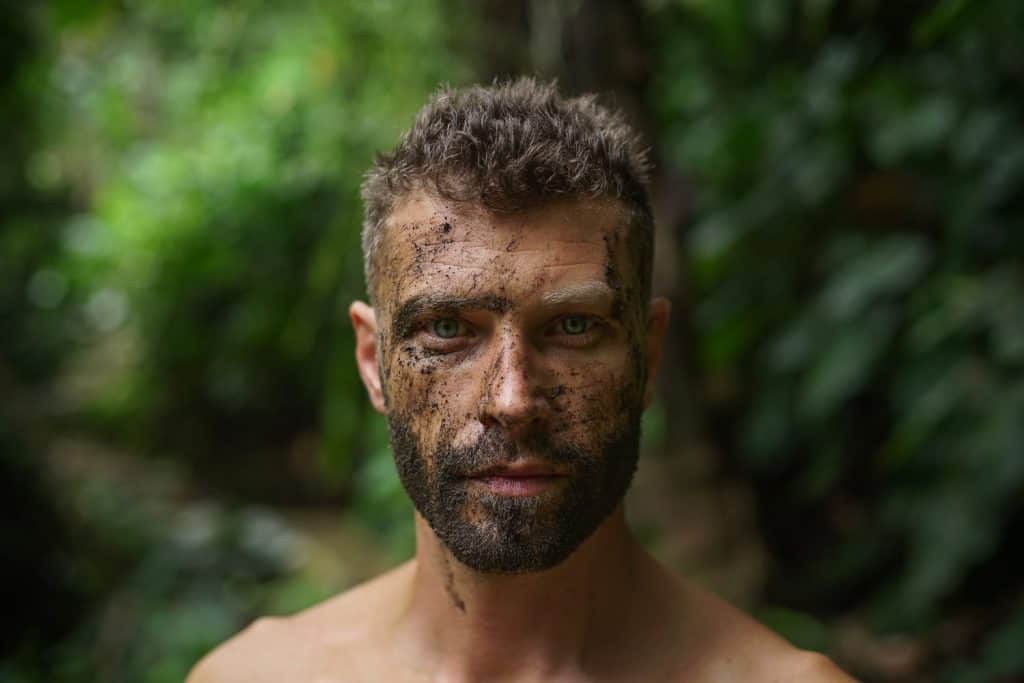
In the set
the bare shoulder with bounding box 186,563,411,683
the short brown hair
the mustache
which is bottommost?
the bare shoulder with bounding box 186,563,411,683

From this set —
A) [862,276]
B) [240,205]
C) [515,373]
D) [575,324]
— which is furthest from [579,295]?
[240,205]

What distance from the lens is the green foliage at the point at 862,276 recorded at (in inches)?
170

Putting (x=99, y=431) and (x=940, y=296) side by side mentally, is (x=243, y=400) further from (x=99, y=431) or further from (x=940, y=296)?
(x=940, y=296)

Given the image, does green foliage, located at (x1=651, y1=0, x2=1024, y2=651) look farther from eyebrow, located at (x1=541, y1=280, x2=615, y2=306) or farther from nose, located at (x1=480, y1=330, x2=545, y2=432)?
nose, located at (x1=480, y1=330, x2=545, y2=432)

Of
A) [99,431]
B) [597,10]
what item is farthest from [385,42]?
[99,431]

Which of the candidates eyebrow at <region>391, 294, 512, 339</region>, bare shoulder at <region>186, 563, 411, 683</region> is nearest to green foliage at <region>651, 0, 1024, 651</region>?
eyebrow at <region>391, 294, 512, 339</region>

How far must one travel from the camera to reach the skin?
196cm

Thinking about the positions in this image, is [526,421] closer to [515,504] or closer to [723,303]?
[515,504]

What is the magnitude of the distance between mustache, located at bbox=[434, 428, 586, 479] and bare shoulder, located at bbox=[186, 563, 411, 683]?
2.05 feet

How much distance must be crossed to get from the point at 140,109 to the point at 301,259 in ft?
16.1

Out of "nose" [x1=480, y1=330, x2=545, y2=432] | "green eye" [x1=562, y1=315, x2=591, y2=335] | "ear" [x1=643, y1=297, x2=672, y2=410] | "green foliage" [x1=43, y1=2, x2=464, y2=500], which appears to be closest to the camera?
"nose" [x1=480, y1=330, x2=545, y2=432]

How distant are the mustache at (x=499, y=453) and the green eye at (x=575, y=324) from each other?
0.21 m

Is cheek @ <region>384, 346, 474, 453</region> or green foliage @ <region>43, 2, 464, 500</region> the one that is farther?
green foliage @ <region>43, 2, 464, 500</region>

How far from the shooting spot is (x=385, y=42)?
16.8ft
